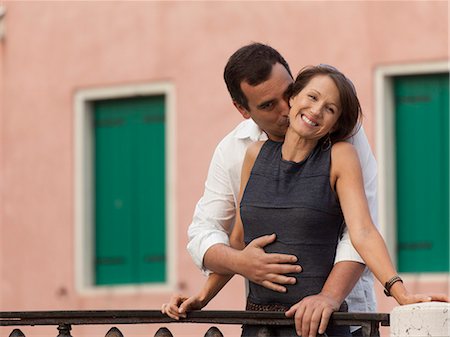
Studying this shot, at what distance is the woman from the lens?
Answer: 536 cm

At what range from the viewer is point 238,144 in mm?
5977

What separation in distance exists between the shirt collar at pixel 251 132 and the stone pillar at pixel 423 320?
3.75 ft

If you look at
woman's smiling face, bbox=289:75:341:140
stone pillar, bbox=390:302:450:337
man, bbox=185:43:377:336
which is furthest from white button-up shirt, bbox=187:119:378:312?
stone pillar, bbox=390:302:450:337

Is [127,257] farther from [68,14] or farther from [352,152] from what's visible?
[352,152]

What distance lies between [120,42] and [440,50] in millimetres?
3353

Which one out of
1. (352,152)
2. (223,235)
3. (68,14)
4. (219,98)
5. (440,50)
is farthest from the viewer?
(68,14)

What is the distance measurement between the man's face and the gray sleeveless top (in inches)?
9.8

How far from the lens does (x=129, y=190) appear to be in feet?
52.8

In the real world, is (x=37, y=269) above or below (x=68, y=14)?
below

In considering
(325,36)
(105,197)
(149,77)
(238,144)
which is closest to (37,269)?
(105,197)

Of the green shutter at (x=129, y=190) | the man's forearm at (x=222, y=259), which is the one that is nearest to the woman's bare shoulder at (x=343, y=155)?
the man's forearm at (x=222, y=259)

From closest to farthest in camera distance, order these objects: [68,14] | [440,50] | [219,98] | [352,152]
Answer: [352,152] → [440,50] → [219,98] → [68,14]

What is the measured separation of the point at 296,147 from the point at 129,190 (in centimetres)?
1066

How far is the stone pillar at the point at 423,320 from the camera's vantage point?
491 cm
